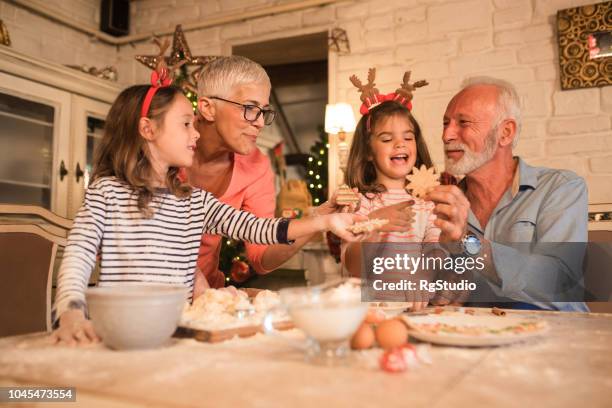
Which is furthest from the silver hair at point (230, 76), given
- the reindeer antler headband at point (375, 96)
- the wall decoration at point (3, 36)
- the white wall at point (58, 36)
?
the white wall at point (58, 36)

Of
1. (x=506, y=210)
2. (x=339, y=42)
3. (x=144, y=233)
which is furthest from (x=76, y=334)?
(x=339, y=42)

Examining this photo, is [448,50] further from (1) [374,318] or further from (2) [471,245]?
(1) [374,318]

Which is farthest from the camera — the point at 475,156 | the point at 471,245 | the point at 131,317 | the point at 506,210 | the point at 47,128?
the point at 47,128

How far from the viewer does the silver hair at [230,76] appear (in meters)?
2.23

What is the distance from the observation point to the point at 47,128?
13.1 ft

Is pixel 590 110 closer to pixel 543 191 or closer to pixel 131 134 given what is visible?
pixel 543 191

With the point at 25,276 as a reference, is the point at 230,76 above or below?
above

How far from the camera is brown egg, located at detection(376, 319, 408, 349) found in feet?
2.91

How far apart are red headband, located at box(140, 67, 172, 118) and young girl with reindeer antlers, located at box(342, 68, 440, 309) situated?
0.89 meters

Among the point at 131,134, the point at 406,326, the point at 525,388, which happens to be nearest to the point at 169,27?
the point at 131,134

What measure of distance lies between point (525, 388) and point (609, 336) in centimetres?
50

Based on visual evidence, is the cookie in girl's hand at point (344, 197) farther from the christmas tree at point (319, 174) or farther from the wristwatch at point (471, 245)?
the christmas tree at point (319, 174)

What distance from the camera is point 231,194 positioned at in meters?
2.27

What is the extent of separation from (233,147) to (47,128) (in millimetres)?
2429
